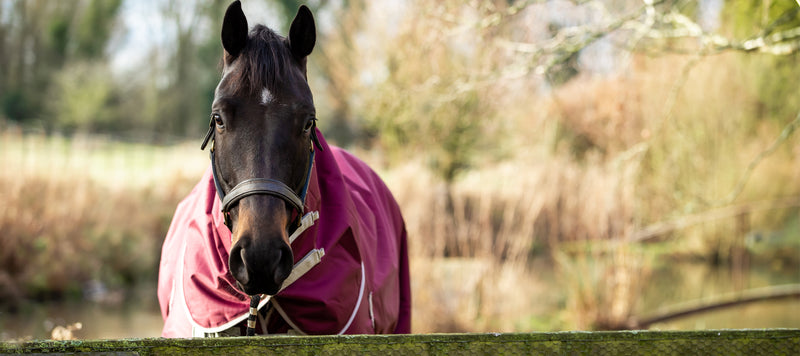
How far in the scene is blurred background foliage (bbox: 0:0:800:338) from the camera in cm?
563

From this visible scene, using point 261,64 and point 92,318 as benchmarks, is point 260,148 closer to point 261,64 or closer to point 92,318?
point 261,64

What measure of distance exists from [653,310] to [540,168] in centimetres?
246

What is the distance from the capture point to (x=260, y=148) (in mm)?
1813

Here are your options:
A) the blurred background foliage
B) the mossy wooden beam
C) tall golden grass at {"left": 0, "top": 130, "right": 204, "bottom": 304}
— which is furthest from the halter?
tall golden grass at {"left": 0, "top": 130, "right": 204, "bottom": 304}

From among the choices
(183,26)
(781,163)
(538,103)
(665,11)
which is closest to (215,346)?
(665,11)

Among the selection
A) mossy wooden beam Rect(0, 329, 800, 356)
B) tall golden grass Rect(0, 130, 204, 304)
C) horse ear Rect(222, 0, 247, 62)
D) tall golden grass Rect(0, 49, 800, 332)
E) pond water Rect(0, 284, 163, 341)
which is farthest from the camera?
tall golden grass Rect(0, 130, 204, 304)

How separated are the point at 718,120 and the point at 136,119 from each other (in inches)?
807

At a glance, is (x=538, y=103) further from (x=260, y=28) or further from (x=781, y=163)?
(x=260, y=28)

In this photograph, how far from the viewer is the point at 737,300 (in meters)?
8.05

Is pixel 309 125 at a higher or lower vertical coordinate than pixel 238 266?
higher

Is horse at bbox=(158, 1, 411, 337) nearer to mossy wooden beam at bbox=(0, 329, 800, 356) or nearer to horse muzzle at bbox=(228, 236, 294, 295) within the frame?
horse muzzle at bbox=(228, 236, 294, 295)

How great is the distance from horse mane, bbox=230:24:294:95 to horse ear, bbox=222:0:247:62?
0.11 feet

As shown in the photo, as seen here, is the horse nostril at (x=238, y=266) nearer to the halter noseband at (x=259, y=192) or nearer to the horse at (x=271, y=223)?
the horse at (x=271, y=223)

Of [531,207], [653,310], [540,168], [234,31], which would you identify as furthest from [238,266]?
[653,310]
